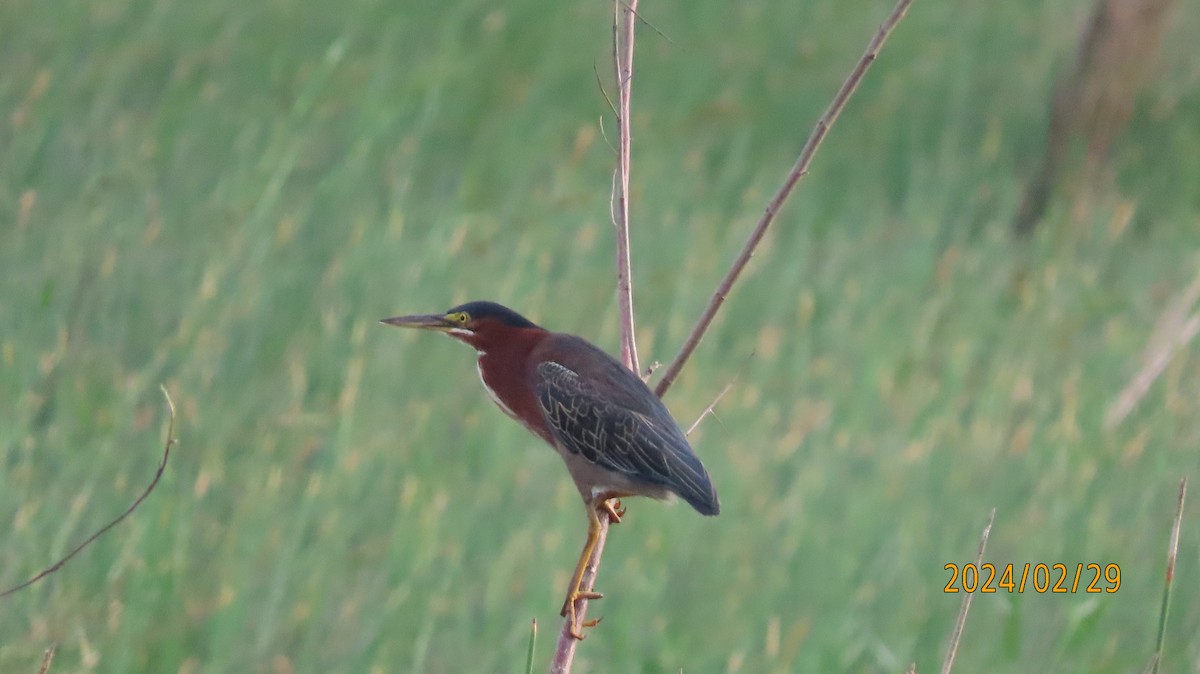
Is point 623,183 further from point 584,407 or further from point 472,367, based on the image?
point 472,367

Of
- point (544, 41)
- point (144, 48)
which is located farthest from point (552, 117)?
point (144, 48)

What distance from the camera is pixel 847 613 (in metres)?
4.97

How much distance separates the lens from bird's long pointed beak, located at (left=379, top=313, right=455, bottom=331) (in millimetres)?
2423

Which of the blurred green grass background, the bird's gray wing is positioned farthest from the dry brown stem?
the bird's gray wing

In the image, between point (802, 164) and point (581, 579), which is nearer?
point (802, 164)

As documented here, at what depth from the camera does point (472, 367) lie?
238 inches

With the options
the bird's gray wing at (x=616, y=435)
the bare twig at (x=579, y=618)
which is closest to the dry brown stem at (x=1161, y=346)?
the bird's gray wing at (x=616, y=435)

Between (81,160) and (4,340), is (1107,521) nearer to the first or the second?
(4,340)

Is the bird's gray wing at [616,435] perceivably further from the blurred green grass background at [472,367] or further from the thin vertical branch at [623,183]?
the blurred green grass background at [472,367]

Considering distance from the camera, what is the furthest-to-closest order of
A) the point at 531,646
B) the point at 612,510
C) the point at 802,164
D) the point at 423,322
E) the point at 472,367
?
the point at 472,367 < the point at 612,510 < the point at 423,322 < the point at 802,164 < the point at 531,646

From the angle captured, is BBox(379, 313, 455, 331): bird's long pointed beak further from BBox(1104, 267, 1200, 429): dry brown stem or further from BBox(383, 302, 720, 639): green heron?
BBox(1104, 267, 1200, 429): dry brown stem

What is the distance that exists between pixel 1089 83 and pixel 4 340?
7828 millimetres

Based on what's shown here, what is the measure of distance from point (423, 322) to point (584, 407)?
1.09 ft

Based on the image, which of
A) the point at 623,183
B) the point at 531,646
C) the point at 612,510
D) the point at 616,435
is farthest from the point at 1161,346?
the point at 531,646
